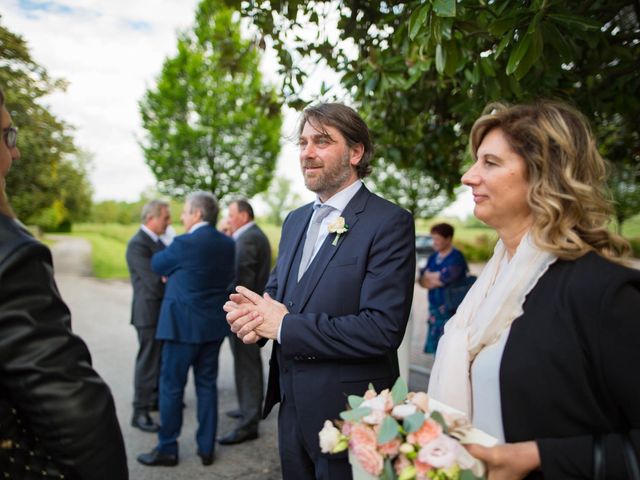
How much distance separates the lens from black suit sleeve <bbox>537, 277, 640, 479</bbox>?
138 cm

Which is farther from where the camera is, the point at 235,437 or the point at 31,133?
the point at 31,133

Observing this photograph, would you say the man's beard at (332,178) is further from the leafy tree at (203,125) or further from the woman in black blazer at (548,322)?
the leafy tree at (203,125)

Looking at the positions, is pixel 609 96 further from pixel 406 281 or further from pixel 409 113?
pixel 406 281

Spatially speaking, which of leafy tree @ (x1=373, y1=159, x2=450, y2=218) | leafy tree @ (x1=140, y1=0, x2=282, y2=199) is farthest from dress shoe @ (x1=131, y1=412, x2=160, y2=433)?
leafy tree @ (x1=373, y1=159, x2=450, y2=218)

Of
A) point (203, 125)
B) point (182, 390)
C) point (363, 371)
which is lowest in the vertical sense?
point (182, 390)

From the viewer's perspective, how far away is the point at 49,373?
138 centimetres

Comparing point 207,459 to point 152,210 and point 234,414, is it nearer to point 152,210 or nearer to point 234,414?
point 234,414

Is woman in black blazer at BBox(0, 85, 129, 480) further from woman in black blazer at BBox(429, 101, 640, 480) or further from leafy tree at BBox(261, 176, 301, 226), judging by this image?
leafy tree at BBox(261, 176, 301, 226)

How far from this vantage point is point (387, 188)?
24.3 meters

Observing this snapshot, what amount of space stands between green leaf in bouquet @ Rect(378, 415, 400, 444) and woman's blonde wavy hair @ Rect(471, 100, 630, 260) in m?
0.74

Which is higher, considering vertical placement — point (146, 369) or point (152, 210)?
point (152, 210)

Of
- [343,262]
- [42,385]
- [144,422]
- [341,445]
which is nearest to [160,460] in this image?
[144,422]

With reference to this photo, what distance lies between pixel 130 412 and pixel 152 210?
2437 mm

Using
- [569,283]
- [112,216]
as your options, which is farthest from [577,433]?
[112,216]
